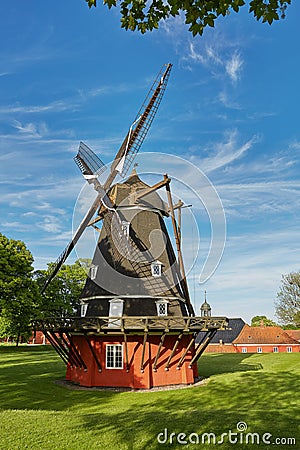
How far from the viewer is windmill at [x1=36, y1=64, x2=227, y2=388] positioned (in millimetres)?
16781

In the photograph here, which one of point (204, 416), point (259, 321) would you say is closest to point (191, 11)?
point (204, 416)

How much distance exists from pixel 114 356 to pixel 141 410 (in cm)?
545

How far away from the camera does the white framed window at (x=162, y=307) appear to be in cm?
1773

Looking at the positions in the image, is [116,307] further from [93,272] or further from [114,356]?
[93,272]

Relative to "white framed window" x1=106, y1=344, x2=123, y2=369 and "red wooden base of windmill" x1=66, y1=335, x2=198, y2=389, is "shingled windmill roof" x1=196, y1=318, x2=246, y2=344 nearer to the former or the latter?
"red wooden base of windmill" x1=66, y1=335, x2=198, y2=389

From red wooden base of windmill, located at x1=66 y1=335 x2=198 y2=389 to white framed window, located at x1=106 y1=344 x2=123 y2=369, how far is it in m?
0.06

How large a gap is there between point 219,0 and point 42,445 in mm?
7904

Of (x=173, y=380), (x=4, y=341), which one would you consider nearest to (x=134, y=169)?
(x=173, y=380)

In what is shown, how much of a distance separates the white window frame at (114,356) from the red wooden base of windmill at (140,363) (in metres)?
0.05

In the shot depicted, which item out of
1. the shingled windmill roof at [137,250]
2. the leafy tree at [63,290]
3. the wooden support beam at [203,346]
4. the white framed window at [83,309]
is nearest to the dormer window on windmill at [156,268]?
the shingled windmill roof at [137,250]

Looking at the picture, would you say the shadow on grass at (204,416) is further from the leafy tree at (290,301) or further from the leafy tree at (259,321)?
the leafy tree at (259,321)

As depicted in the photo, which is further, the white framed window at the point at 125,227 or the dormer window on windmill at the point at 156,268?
the white framed window at the point at 125,227

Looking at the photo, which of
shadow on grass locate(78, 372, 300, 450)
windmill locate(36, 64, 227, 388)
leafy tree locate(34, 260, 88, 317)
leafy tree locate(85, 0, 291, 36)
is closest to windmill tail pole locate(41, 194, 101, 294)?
windmill locate(36, 64, 227, 388)

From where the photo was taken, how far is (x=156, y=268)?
61.6 feet
